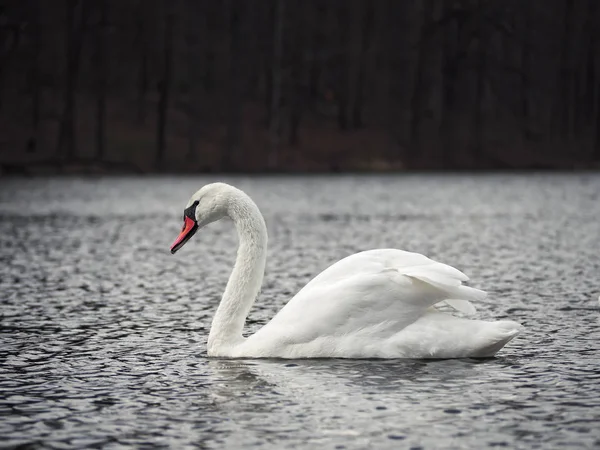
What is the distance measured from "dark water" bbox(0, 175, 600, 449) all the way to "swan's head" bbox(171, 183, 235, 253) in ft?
3.83

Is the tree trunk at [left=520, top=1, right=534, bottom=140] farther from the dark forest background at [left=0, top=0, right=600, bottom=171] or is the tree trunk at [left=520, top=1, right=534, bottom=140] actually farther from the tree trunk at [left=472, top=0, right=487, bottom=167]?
the tree trunk at [left=472, top=0, right=487, bottom=167]

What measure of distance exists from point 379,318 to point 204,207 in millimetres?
1969

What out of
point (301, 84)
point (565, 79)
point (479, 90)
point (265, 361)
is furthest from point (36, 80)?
point (265, 361)

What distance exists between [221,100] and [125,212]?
136 feet

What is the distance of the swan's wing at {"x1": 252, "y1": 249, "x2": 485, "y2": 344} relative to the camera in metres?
10.3

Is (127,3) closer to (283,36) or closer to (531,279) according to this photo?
(283,36)

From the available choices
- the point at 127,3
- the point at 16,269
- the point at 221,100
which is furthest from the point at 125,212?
the point at 127,3

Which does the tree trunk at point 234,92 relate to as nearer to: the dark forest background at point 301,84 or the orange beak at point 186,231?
the dark forest background at point 301,84

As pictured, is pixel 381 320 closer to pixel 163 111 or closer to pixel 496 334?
pixel 496 334

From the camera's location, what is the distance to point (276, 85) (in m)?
75.0

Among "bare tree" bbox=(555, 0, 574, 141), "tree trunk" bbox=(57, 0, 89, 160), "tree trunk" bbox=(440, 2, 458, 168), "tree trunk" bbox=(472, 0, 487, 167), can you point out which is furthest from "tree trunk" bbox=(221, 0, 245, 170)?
"bare tree" bbox=(555, 0, 574, 141)

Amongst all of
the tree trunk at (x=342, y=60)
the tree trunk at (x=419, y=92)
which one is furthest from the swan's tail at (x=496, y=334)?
the tree trunk at (x=342, y=60)

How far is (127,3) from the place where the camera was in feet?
263

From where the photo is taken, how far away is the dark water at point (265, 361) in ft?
26.4
